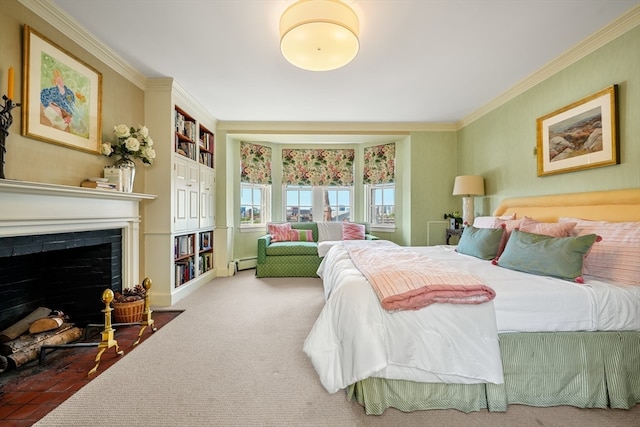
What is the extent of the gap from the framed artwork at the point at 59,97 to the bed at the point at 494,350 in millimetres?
2495

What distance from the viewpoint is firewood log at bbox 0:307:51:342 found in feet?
6.30

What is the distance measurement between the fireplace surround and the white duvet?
2004mm

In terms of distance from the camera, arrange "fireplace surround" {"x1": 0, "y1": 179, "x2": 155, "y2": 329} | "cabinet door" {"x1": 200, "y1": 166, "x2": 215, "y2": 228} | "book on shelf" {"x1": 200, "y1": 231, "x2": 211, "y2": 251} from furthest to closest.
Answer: "book on shelf" {"x1": 200, "y1": 231, "x2": 211, "y2": 251}
"cabinet door" {"x1": 200, "y1": 166, "x2": 215, "y2": 228}
"fireplace surround" {"x1": 0, "y1": 179, "x2": 155, "y2": 329}

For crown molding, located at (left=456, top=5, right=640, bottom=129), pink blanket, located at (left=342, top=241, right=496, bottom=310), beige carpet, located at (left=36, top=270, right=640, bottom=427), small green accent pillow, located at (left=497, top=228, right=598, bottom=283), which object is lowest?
beige carpet, located at (left=36, top=270, right=640, bottom=427)

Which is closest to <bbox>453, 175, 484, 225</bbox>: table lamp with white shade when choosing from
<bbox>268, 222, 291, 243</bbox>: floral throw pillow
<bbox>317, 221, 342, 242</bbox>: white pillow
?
<bbox>317, 221, 342, 242</bbox>: white pillow

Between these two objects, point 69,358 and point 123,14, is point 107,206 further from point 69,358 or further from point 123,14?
point 123,14

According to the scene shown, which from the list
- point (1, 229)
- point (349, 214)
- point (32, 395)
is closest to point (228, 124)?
point (349, 214)

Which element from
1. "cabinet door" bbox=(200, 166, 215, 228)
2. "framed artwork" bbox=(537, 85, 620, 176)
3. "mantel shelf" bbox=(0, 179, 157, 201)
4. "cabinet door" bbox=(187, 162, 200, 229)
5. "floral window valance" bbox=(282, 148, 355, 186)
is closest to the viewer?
"mantel shelf" bbox=(0, 179, 157, 201)

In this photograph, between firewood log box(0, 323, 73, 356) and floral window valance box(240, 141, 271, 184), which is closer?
firewood log box(0, 323, 73, 356)

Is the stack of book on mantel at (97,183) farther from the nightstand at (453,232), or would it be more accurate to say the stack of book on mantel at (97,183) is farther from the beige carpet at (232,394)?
the nightstand at (453,232)

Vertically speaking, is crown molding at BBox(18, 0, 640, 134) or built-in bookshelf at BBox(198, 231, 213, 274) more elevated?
crown molding at BBox(18, 0, 640, 134)

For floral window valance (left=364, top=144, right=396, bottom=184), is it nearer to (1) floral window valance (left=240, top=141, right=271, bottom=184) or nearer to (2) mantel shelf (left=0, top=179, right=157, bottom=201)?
(1) floral window valance (left=240, top=141, right=271, bottom=184)

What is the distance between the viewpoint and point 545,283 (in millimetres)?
1533

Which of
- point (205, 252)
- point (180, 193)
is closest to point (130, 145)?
point (180, 193)
